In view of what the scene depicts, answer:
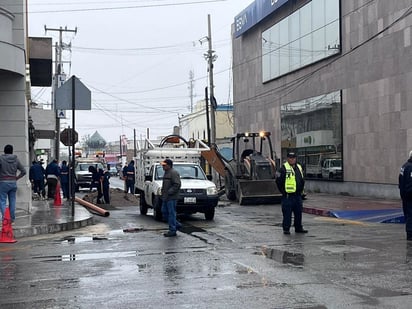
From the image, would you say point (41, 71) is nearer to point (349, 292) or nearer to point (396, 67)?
point (396, 67)

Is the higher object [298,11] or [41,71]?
[298,11]

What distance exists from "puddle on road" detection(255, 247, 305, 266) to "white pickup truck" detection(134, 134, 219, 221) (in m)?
5.36

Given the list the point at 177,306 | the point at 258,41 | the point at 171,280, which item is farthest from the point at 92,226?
the point at 258,41

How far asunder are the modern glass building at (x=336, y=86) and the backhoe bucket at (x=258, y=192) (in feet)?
14.6

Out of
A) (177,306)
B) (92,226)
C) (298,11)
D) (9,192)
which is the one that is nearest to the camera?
(177,306)

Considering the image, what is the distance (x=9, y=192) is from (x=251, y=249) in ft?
18.8

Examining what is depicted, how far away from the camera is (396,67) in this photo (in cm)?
2134

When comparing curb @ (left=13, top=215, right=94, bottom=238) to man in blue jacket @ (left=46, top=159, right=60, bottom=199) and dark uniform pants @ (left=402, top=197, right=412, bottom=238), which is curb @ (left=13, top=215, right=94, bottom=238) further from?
man in blue jacket @ (left=46, top=159, right=60, bottom=199)

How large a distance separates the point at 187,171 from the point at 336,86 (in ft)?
39.6

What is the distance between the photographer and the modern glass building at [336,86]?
21422 mm

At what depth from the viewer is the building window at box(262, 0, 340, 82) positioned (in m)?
26.4

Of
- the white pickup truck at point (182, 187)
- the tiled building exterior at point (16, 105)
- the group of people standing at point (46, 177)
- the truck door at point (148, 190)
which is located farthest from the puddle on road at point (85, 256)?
the group of people standing at point (46, 177)

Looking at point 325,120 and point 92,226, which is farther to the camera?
point 325,120

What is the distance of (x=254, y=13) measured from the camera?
35406 millimetres
